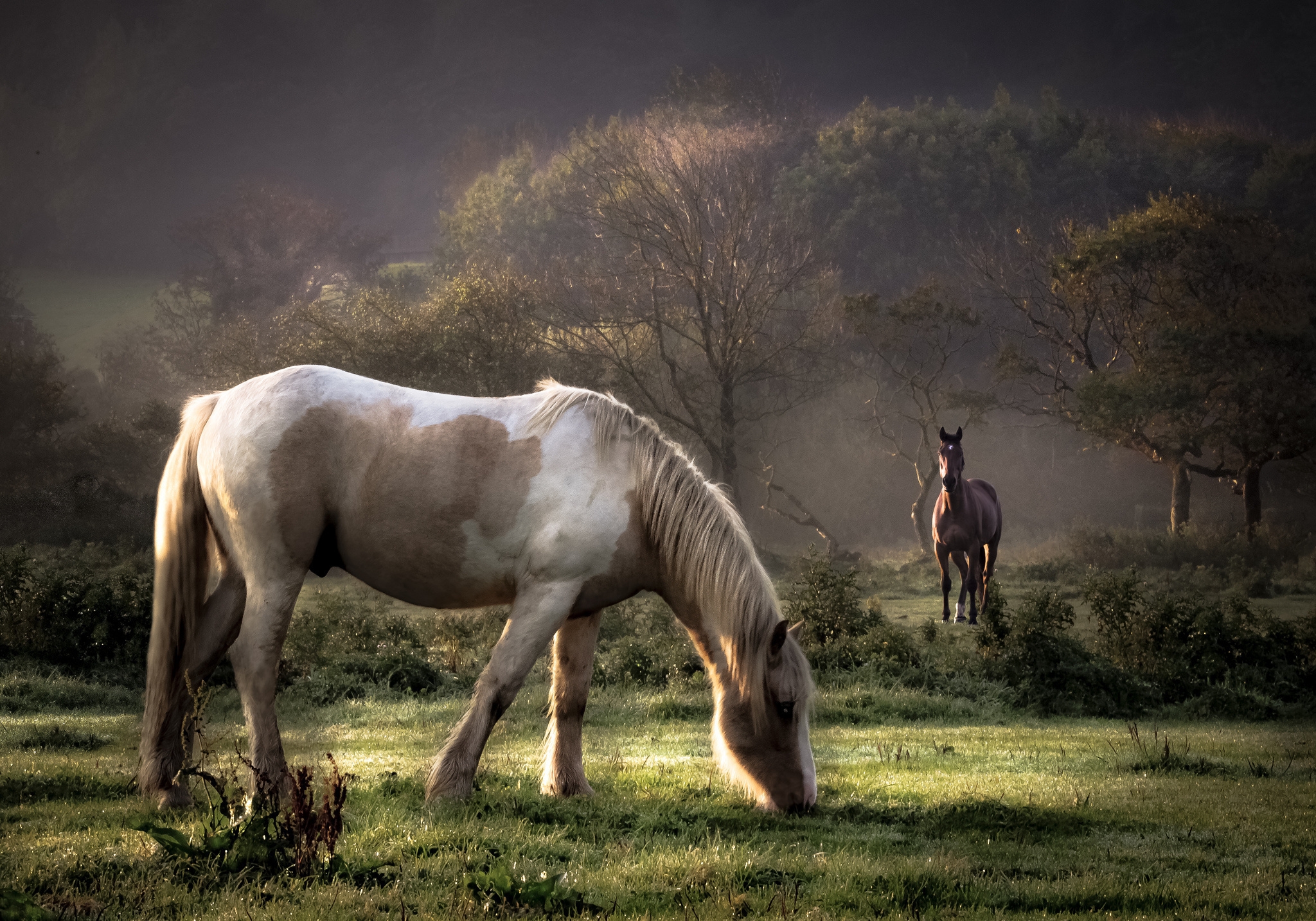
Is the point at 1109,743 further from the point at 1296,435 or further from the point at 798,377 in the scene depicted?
the point at 798,377

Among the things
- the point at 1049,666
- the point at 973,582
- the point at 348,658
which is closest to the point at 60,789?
the point at 348,658

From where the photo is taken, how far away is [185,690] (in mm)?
6164

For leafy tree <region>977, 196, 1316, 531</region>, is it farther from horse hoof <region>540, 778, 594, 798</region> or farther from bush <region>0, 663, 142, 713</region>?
horse hoof <region>540, 778, 594, 798</region>

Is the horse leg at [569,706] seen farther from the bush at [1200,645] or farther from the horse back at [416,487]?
the bush at [1200,645]

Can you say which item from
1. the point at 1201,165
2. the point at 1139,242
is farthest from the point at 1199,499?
the point at 1201,165

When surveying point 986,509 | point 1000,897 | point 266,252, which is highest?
point 266,252

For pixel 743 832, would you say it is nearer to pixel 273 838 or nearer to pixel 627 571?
pixel 627 571

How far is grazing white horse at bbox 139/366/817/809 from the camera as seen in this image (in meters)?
6.09

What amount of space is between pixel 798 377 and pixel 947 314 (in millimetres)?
4815

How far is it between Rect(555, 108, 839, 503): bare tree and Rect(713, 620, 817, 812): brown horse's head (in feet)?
70.7

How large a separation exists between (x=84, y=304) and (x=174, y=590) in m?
59.8

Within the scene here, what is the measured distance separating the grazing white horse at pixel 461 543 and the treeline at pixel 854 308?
21.6 metres

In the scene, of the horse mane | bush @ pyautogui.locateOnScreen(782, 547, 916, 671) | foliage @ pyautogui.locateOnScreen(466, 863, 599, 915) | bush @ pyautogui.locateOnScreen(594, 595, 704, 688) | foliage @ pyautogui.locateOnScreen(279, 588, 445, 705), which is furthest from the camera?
bush @ pyautogui.locateOnScreen(782, 547, 916, 671)

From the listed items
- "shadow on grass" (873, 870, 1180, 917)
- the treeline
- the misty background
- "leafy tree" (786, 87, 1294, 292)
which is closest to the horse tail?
"shadow on grass" (873, 870, 1180, 917)
